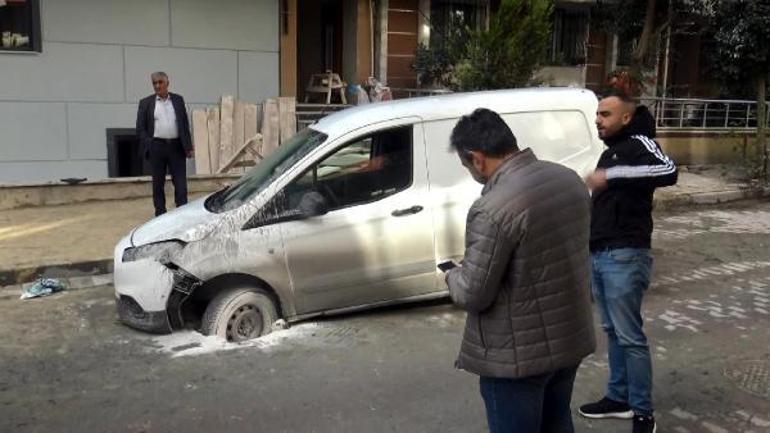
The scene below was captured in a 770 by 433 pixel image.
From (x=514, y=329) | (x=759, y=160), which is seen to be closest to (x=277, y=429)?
(x=514, y=329)

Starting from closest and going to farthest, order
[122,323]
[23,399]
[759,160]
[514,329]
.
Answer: [514,329] < [23,399] < [122,323] < [759,160]

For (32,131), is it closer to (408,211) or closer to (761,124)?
(408,211)

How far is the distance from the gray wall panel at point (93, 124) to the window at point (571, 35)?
1013 cm

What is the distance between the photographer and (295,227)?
5211 millimetres

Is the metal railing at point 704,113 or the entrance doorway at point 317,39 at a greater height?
the entrance doorway at point 317,39

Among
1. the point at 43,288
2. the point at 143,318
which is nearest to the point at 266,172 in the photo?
the point at 143,318

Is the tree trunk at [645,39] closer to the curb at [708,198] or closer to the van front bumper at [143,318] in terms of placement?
the curb at [708,198]

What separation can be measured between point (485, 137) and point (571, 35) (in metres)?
16.1

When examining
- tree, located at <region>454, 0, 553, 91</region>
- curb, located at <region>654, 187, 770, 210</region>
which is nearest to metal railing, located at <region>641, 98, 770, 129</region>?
curb, located at <region>654, 187, 770, 210</region>

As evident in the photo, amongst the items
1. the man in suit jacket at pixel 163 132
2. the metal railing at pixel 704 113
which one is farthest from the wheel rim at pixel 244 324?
the metal railing at pixel 704 113

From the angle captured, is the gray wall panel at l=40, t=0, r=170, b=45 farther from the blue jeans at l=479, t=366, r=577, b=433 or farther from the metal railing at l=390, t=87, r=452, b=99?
the blue jeans at l=479, t=366, r=577, b=433

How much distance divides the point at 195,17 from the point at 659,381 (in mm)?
9541

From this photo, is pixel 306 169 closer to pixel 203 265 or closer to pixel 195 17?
pixel 203 265

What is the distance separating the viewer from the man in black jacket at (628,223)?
350 centimetres
